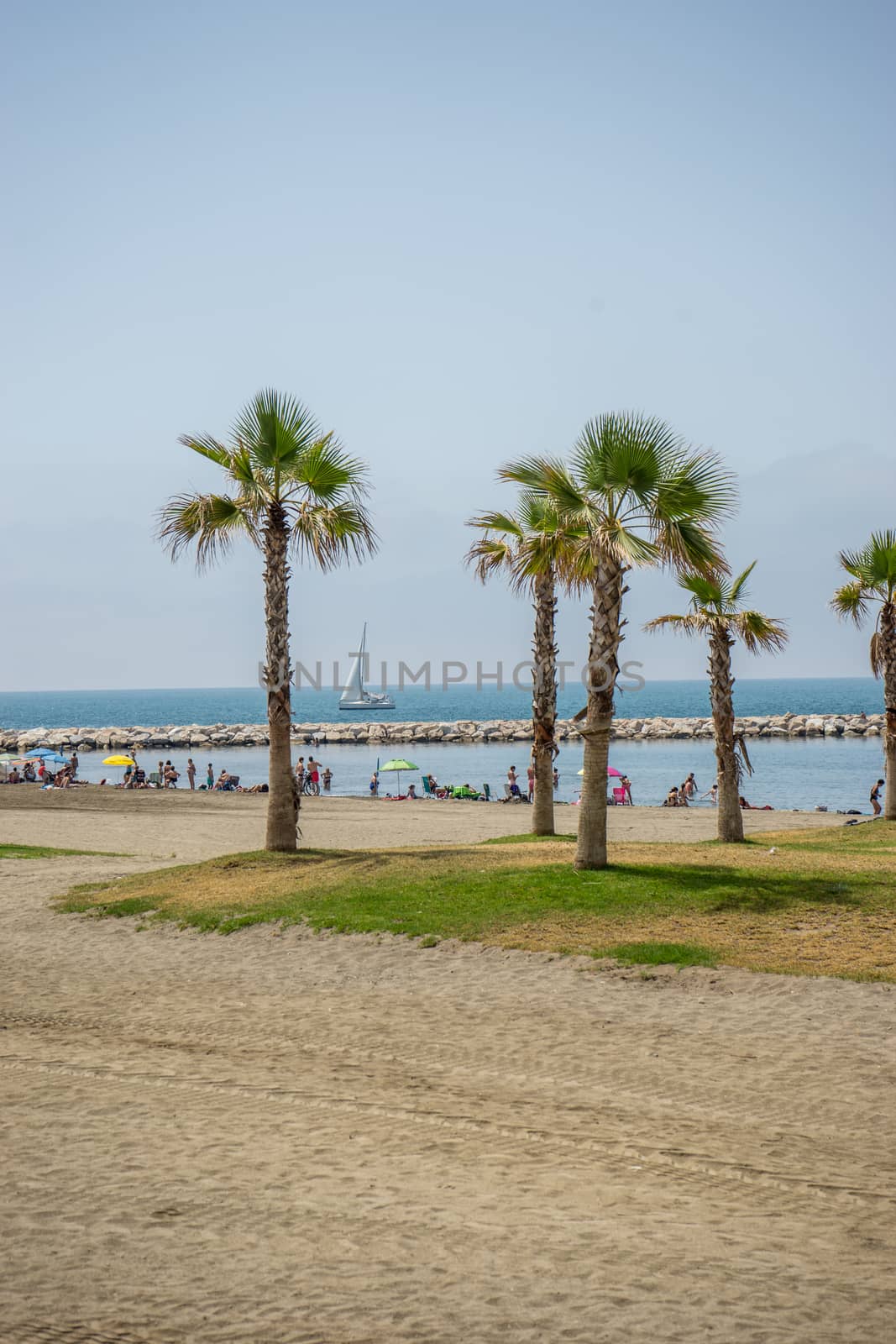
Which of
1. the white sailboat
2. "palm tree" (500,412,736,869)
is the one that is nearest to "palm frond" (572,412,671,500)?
"palm tree" (500,412,736,869)

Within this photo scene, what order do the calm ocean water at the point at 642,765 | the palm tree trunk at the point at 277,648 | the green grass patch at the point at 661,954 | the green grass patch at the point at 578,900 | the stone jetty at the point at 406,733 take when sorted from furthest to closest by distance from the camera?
the stone jetty at the point at 406,733, the calm ocean water at the point at 642,765, the palm tree trunk at the point at 277,648, the green grass patch at the point at 578,900, the green grass patch at the point at 661,954

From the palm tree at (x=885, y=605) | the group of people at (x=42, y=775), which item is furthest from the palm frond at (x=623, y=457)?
the group of people at (x=42, y=775)

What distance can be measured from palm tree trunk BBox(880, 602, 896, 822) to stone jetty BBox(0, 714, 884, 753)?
60719mm

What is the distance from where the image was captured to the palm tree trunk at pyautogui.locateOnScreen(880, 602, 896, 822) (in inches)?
1032

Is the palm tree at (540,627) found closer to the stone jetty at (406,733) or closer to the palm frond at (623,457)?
the palm frond at (623,457)

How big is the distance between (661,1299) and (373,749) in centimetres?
8389

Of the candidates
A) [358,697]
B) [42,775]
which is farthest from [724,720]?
[358,697]

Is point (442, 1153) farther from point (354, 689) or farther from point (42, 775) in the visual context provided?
point (354, 689)

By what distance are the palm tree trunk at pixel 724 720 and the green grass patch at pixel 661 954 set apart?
26.5ft

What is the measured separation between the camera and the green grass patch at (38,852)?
24048mm

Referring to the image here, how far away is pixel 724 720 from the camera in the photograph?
67.5 feet

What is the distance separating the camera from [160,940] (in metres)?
14.9

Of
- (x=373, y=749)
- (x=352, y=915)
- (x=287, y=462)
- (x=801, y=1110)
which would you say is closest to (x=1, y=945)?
(x=352, y=915)

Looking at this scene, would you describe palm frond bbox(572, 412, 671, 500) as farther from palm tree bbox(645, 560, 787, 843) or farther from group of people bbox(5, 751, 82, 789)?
group of people bbox(5, 751, 82, 789)
